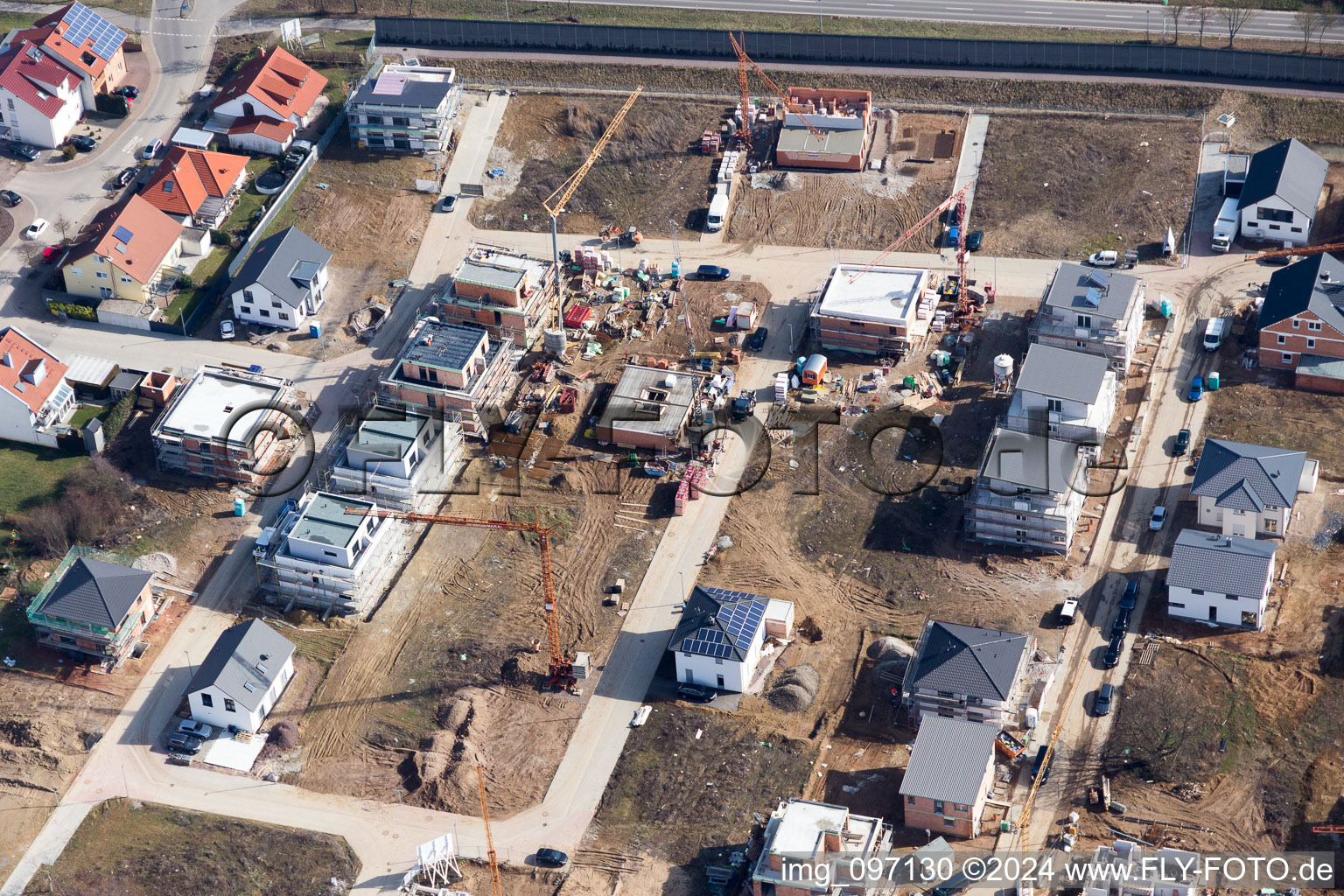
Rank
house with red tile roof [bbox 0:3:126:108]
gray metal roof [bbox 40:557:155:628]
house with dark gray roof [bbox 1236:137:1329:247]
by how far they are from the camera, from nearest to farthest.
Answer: gray metal roof [bbox 40:557:155:628] < house with dark gray roof [bbox 1236:137:1329:247] < house with red tile roof [bbox 0:3:126:108]

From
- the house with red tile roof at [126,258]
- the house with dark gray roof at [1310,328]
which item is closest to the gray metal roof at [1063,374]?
the house with dark gray roof at [1310,328]

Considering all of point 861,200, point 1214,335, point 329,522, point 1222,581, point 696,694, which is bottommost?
point 696,694

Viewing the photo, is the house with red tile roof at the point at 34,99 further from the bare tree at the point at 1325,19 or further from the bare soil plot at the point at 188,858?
the bare tree at the point at 1325,19

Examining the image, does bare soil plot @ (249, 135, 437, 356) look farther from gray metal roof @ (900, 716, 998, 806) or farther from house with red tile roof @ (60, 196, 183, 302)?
gray metal roof @ (900, 716, 998, 806)

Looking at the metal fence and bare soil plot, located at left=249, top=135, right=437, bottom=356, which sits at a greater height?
the metal fence

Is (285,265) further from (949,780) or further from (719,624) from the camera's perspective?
(949,780)

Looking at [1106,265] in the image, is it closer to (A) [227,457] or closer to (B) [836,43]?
(B) [836,43]

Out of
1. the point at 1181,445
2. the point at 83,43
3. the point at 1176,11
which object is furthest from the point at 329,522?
the point at 1176,11

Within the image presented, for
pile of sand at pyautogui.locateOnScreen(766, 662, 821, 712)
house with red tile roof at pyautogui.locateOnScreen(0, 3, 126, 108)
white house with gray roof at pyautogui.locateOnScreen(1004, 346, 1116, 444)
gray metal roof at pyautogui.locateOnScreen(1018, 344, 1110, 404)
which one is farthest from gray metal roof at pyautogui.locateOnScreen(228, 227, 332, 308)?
gray metal roof at pyautogui.locateOnScreen(1018, 344, 1110, 404)
